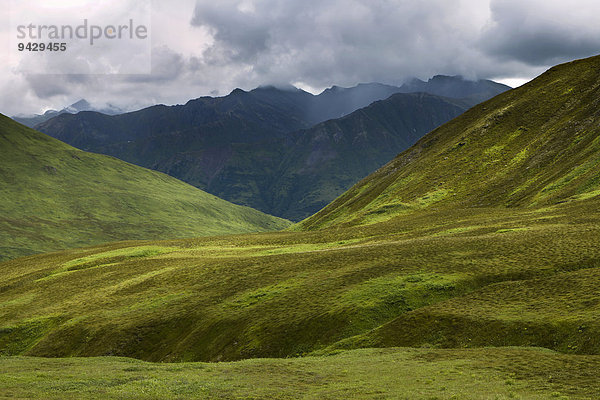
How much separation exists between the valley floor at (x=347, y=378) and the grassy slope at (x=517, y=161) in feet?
256

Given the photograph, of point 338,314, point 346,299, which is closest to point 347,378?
point 338,314

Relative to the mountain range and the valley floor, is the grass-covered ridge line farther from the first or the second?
the valley floor

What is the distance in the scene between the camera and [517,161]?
151m

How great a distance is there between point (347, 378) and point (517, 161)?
457ft

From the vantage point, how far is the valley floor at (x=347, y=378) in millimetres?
27594

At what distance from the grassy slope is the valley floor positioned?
256 feet

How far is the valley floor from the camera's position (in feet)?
90.5

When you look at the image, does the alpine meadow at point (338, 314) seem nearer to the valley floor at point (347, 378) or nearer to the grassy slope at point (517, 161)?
the valley floor at point (347, 378)

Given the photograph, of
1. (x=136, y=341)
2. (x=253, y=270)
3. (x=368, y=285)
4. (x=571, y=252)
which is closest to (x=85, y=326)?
(x=136, y=341)

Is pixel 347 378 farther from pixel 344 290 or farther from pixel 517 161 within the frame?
pixel 517 161

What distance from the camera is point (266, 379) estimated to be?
1340 inches

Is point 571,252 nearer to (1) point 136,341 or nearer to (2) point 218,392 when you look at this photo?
(2) point 218,392

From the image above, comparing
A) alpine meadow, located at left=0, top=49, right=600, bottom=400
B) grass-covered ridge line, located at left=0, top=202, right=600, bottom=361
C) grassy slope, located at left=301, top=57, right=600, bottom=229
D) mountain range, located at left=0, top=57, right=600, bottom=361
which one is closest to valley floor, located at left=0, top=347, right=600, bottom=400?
alpine meadow, located at left=0, top=49, right=600, bottom=400

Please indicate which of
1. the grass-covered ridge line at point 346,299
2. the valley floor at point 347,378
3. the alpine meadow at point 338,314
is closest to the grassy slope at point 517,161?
the alpine meadow at point 338,314
